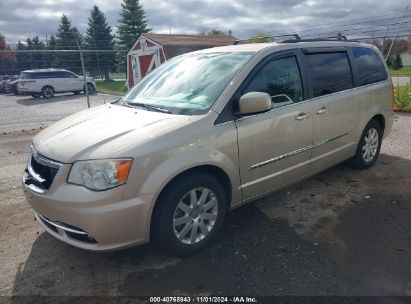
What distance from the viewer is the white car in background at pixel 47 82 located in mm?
22891

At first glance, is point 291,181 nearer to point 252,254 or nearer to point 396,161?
point 252,254

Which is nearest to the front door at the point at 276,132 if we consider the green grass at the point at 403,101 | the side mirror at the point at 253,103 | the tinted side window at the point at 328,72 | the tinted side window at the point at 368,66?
the side mirror at the point at 253,103

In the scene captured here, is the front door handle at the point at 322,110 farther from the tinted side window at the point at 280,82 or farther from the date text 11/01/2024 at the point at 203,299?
the date text 11/01/2024 at the point at 203,299

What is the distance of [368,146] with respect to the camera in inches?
208

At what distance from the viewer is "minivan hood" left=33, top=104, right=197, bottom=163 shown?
9.29 ft

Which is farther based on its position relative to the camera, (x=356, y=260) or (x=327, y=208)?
(x=327, y=208)

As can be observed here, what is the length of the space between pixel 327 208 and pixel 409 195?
45.1 inches

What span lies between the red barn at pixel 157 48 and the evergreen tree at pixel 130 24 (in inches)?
914

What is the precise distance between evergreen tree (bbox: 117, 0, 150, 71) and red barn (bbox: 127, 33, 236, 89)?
23.2 m

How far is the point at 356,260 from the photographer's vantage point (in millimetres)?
3117

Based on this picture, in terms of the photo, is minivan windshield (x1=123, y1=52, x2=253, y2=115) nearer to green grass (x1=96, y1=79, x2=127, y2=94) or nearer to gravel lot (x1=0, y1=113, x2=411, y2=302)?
gravel lot (x1=0, y1=113, x2=411, y2=302)

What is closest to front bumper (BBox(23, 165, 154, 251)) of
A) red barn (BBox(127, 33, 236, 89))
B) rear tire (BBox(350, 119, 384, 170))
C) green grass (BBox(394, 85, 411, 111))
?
rear tire (BBox(350, 119, 384, 170))

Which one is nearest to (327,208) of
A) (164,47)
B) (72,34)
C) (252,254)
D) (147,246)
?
(252,254)

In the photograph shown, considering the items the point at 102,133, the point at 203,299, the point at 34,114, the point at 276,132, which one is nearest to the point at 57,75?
the point at 34,114
